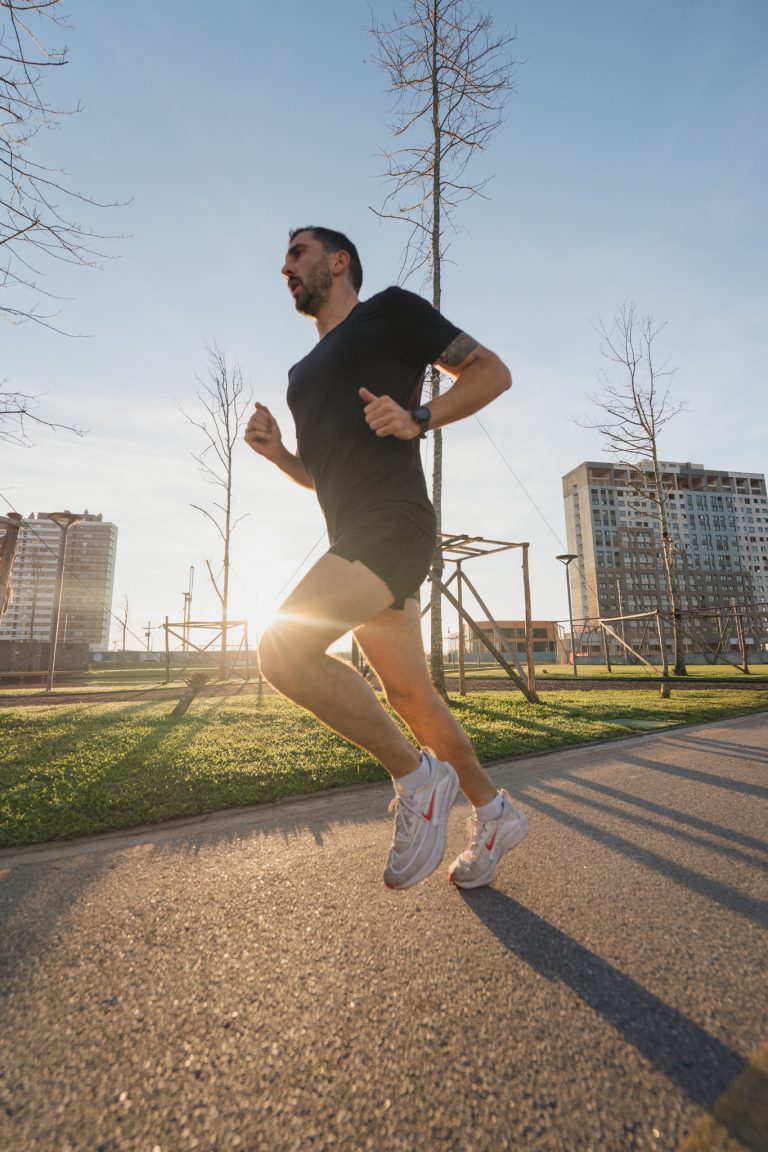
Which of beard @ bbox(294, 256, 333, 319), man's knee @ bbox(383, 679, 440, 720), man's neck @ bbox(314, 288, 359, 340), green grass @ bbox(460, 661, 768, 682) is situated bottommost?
green grass @ bbox(460, 661, 768, 682)

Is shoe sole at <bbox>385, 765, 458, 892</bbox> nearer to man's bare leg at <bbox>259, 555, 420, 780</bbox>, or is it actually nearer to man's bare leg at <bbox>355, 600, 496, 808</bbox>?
man's bare leg at <bbox>355, 600, 496, 808</bbox>

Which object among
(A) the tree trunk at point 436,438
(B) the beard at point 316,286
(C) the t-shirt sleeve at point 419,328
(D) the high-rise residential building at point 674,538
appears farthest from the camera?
(D) the high-rise residential building at point 674,538

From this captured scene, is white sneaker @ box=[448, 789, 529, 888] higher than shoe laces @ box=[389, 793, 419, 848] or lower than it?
lower

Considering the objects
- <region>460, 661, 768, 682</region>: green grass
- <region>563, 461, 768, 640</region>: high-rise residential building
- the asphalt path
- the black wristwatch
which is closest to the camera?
the asphalt path

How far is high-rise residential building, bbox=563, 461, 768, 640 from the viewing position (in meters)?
93.4

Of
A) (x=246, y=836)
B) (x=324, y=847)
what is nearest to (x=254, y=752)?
(x=246, y=836)

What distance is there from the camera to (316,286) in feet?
6.91

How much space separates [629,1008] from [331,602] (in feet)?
3.64

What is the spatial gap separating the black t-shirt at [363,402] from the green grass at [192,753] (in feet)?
6.57

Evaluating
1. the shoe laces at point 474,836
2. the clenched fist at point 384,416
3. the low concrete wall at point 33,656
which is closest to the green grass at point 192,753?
the shoe laces at point 474,836

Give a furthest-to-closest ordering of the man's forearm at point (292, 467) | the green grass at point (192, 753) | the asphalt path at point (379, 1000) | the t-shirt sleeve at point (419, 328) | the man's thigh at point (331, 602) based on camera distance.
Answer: the green grass at point (192, 753) < the man's forearm at point (292, 467) < the t-shirt sleeve at point (419, 328) < the man's thigh at point (331, 602) < the asphalt path at point (379, 1000)

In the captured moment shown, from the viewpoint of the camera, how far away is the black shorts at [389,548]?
1.61 metres

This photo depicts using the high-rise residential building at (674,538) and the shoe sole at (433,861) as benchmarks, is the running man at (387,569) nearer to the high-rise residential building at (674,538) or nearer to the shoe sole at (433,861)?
the shoe sole at (433,861)

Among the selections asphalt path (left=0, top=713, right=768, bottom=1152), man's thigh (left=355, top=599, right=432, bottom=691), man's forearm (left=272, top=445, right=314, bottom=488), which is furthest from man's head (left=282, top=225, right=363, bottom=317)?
asphalt path (left=0, top=713, right=768, bottom=1152)
